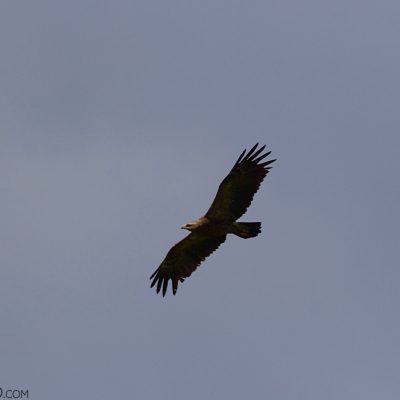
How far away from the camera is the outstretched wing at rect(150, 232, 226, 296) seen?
123 ft

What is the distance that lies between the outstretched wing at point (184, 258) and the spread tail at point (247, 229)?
4.31 ft

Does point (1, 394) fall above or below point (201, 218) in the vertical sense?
below

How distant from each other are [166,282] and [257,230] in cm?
424

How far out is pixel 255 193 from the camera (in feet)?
117

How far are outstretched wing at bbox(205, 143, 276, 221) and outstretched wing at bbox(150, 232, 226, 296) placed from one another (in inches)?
74.5

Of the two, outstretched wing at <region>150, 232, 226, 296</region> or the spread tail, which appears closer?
the spread tail

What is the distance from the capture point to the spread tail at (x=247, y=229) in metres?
35.9

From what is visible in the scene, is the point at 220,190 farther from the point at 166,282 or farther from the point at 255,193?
the point at 166,282

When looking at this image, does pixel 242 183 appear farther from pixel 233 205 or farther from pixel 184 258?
pixel 184 258

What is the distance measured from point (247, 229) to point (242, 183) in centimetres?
139

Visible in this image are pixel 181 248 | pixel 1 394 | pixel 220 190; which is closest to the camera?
pixel 1 394

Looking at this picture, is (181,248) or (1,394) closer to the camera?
(1,394)

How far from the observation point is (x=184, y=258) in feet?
125

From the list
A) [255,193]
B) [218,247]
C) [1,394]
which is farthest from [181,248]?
[1,394]
